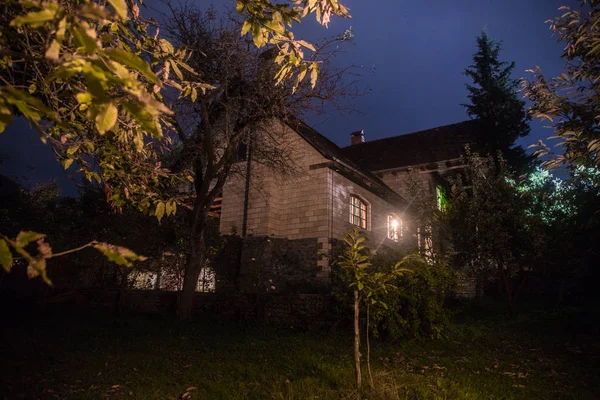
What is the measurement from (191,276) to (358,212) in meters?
8.18

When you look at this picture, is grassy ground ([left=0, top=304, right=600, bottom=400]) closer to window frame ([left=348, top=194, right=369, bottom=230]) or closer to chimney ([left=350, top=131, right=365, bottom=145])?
window frame ([left=348, top=194, right=369, bottom=230])

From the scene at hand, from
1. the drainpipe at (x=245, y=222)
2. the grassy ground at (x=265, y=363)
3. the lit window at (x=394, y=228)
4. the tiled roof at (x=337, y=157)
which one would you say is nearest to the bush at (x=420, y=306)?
the grassy ground at (x=265, y=363)

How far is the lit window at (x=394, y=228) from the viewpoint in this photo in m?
18.0

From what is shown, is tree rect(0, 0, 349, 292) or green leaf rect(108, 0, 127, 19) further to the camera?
green leaf rect(108, 0, 127, 19)

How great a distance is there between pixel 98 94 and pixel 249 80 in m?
9.74

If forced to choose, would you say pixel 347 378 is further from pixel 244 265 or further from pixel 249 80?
pixel 244 265

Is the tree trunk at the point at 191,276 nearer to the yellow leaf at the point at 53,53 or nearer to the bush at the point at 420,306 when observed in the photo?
the bush at the point at 420,306

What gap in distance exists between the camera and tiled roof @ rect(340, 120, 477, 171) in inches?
800

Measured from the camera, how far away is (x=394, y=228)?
60.1 feet

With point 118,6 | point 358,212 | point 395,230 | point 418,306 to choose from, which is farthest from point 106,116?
point 395,230

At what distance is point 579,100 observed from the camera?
586 centimetres

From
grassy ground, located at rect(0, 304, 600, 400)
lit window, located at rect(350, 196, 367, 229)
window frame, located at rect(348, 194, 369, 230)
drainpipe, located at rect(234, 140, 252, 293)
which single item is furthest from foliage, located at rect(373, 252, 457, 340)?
drainpipe, located at rect(234, 140, 252, 293)

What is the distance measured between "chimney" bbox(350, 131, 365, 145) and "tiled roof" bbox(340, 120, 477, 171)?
700 millimetres

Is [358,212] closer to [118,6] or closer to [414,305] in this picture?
[414,305]
